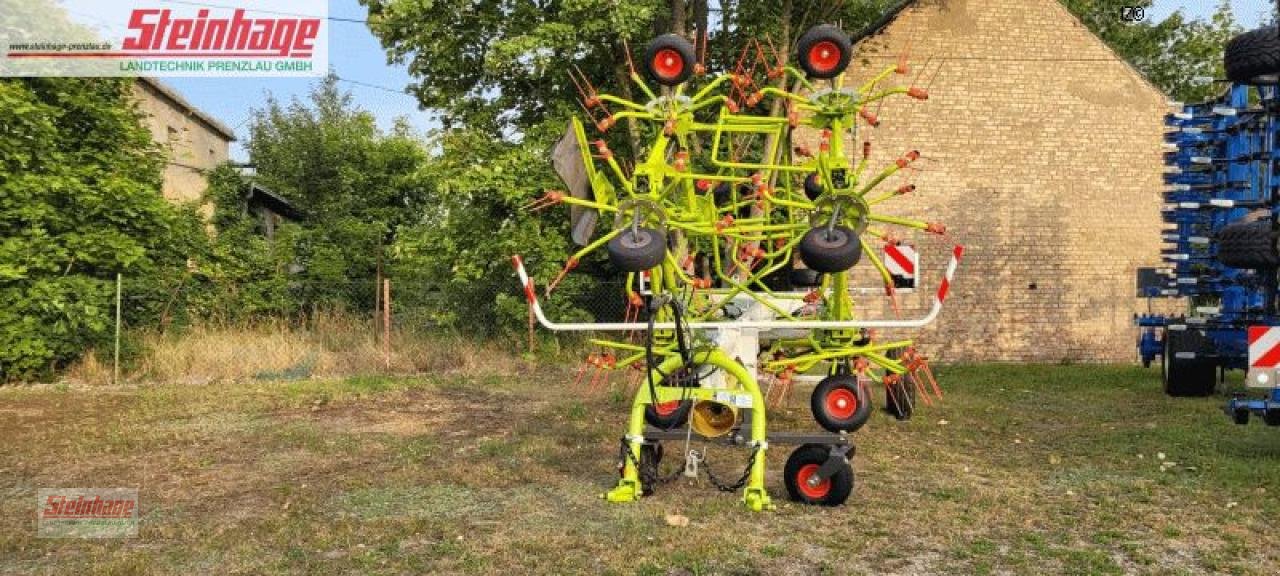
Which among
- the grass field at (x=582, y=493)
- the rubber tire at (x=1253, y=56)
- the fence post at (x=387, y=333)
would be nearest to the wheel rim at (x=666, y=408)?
the grass field at (x=582, y=493)

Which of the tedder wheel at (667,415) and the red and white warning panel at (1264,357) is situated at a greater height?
the red and white warning panel at (1264,357)

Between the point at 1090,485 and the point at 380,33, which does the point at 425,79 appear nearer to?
the point at 380,33

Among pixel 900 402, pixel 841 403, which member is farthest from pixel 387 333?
pixel 841 403

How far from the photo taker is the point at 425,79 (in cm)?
1520

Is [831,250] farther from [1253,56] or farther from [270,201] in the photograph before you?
[270,201]

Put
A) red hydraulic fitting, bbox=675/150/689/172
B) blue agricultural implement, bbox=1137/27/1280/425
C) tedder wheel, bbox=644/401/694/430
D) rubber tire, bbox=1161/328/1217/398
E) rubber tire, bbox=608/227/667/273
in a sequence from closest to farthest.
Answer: rubber tire, bbox=608/227/667/273, red hydraulic fitting, bbox=675/150/689/172, tedder wheel, bbox=644/401/694/430, blue agricultural implement, bbox=1137/27/1280/425, rubber tire, bbox=1161/328/1217/398

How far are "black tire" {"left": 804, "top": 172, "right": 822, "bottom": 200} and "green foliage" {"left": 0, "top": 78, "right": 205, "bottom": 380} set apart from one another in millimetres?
10592

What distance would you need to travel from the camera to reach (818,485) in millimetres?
5961

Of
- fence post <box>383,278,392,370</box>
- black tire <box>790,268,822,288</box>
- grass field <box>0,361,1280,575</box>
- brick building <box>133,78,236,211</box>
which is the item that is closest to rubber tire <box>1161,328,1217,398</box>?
grass field <box>0,361,1280,575</box>

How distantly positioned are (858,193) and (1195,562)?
2567 mm

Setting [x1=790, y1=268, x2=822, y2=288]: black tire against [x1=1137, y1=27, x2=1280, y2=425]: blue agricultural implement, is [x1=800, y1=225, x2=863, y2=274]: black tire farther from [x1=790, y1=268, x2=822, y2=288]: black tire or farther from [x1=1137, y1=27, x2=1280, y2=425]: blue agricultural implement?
[x1=1137, y1=27, x2=1280, y2=425]: blue agricultural implement

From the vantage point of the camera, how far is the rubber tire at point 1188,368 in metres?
11.3

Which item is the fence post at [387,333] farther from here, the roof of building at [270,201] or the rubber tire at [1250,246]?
the roof of building at [270,201]

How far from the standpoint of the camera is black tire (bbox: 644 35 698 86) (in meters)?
6.32
